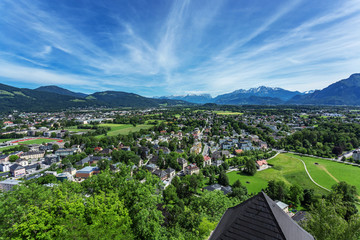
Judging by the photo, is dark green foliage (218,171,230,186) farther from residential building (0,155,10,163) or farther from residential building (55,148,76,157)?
residential building (0,155,10,163)

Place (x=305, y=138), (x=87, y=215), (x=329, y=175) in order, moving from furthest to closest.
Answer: (x=305, y=138) → (x=329, y=175) → (x=87, y=215)

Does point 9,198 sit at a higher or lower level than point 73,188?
higher

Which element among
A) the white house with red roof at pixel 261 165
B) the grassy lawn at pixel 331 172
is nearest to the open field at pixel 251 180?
the white house with red roof at pixel 261 165

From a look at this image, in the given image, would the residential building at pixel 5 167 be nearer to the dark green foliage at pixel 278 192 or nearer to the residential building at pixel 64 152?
the residential building at pixel 64 152

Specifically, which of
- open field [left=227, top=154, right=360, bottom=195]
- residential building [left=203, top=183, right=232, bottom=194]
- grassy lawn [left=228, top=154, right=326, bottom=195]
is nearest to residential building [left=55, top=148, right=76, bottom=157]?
residential building [left=203, top=183, right=232, bottom=194]

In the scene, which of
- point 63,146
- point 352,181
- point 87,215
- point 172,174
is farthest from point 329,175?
point 63,146

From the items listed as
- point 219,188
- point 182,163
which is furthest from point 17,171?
point 219,188

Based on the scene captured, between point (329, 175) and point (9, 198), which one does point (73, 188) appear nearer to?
point (9, 198)
